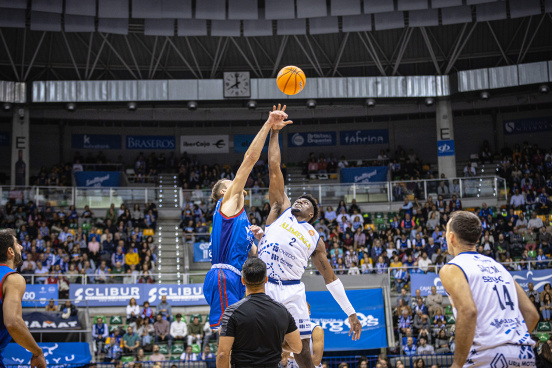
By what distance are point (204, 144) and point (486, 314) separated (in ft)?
119

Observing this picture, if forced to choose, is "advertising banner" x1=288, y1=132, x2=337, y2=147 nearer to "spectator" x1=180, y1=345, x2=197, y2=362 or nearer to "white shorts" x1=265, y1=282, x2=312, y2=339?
"spectator" x1=180, y1=345, x2=197, y2=362

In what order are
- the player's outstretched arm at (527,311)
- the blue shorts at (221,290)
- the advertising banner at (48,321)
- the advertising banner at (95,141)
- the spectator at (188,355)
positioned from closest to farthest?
the player's outstretched arm at (527,311) < the blue shorts at (221,290) < the spectator at (188,355) < the advertising banner at (48,321) < the advertising banner at (95,141)

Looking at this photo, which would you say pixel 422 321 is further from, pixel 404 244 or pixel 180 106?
pixel 180 106

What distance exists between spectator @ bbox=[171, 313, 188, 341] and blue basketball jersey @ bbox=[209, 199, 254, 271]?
556 inches

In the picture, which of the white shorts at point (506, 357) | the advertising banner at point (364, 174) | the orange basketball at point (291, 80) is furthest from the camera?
the advertising banner at point (364, 174)

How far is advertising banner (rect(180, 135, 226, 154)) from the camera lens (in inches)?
1603

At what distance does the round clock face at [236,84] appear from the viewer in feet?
108

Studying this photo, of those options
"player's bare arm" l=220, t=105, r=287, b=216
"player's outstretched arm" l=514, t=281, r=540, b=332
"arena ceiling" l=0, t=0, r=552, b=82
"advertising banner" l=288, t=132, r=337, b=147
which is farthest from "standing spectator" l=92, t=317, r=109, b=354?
"advertising banner" l=288, t=132, r=337, b=147

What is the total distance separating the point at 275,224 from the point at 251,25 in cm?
2434

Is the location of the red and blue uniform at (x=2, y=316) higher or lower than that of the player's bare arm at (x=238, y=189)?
lower

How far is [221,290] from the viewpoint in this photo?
7.36m

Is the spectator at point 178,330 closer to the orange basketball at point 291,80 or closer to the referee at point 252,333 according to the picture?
the orange basketball at point 291,80

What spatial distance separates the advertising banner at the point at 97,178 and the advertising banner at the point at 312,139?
1129 cm

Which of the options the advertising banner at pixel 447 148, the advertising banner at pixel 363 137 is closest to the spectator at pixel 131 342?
the advertising banner at pixel 447 148
